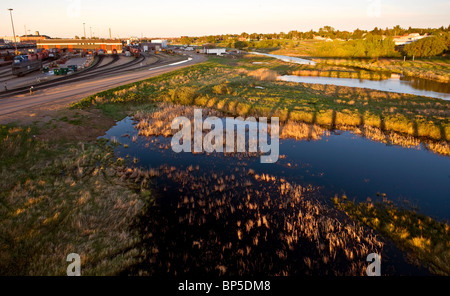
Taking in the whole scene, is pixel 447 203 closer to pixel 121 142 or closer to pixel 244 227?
pixel 244 227

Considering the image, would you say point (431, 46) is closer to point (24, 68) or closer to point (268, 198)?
point (268, 198)

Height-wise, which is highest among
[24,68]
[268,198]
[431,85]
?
[24,68]

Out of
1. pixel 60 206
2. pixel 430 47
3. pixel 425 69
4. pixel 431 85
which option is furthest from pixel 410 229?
pixel 430 47

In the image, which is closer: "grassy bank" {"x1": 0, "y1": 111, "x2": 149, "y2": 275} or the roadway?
"grassy bank" {"x1": 0, "y1": 111, "x2": 149, "y2": 275}

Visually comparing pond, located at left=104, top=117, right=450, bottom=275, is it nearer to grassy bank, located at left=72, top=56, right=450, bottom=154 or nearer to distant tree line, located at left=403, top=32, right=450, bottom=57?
grassy bank, located at left=72, top=56, right=450, bottom=154

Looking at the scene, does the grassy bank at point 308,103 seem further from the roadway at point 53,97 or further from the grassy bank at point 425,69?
the grassy bank at point 425,69

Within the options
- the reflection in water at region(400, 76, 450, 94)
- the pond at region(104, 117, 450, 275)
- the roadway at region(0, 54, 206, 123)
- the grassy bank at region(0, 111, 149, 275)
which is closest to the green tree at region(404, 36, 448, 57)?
the reflection in water at region(400, 76, 450, 94)
